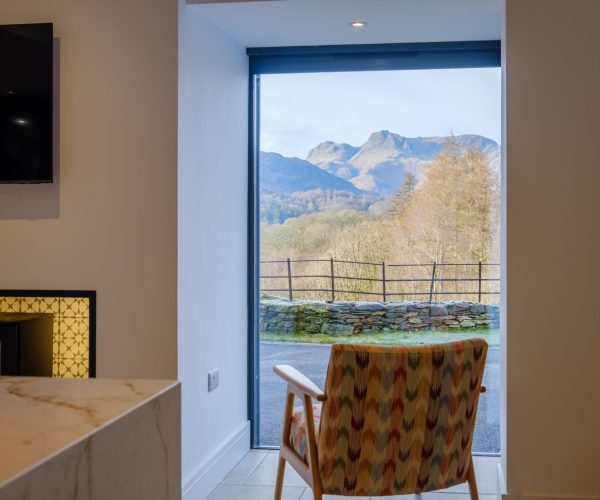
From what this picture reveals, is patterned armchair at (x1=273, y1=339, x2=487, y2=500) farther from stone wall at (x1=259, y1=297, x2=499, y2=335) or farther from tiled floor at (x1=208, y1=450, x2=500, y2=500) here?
stone wall at (x1=259, y1=297, x2=499, y2=335)

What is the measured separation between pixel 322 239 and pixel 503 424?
4.86ft

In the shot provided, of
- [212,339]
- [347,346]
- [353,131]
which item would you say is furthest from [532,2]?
[212,339]

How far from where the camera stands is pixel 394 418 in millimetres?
2652

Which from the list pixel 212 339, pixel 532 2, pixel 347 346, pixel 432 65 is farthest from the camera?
pixel 432 65

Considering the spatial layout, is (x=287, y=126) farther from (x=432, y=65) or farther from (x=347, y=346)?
(x=347, y=346)

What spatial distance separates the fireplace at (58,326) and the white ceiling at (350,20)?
139 cm

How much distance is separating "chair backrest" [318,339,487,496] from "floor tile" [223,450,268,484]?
1191 millimetres

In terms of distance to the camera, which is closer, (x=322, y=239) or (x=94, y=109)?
(x=94, y=109)

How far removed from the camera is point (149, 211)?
325cm

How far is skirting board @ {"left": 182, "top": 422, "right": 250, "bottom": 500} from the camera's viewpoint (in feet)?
11.1

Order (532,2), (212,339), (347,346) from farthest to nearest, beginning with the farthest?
(212,339) → (532,2) → (347,346)

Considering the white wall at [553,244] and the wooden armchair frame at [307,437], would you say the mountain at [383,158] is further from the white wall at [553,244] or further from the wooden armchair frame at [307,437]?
the wooden armchair frame at [307,437]

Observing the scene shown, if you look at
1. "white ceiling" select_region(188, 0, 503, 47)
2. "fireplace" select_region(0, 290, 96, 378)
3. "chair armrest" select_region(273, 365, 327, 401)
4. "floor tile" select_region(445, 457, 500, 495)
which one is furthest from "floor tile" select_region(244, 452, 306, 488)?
"white ceiling" select_region(188, 0, 503, 47)

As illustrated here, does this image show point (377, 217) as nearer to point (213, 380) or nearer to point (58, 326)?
point (213, 380)
